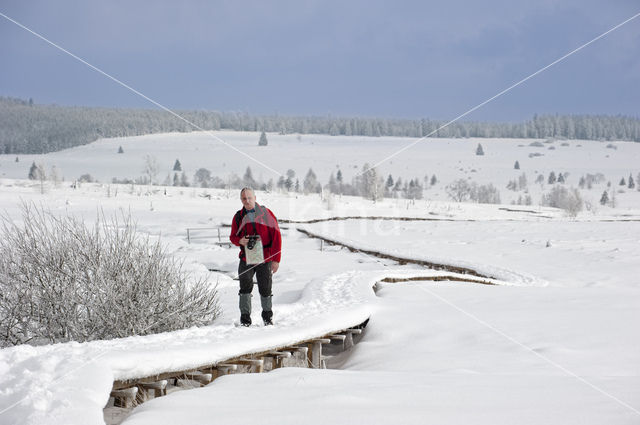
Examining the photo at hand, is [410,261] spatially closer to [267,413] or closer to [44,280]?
[44,280]

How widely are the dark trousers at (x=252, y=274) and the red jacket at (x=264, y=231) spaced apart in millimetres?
136

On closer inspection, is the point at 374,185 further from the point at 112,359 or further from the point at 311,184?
the point at 112,359

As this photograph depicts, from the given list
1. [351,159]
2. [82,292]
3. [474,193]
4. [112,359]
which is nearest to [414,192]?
[474,193]

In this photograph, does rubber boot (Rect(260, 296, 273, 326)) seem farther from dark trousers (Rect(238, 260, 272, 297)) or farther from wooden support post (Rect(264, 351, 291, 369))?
wooden support post (Rect(264, 351, 291, 369))

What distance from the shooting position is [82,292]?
9.12 m

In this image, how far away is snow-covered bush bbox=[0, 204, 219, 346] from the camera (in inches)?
353

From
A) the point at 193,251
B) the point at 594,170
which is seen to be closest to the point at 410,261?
the point at 193,251

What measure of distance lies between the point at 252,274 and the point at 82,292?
2839mm

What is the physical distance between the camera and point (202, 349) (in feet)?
22.4

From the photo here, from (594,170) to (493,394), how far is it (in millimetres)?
155111

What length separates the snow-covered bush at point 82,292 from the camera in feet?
29.4

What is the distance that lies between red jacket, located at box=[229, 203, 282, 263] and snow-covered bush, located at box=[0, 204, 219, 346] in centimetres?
182

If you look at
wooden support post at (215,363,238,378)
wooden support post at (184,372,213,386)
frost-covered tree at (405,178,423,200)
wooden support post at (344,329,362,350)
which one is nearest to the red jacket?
wooden support post at (215,363,238,378)

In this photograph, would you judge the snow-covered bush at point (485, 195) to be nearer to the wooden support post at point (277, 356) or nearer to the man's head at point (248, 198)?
the man's head at point (248, 198)
